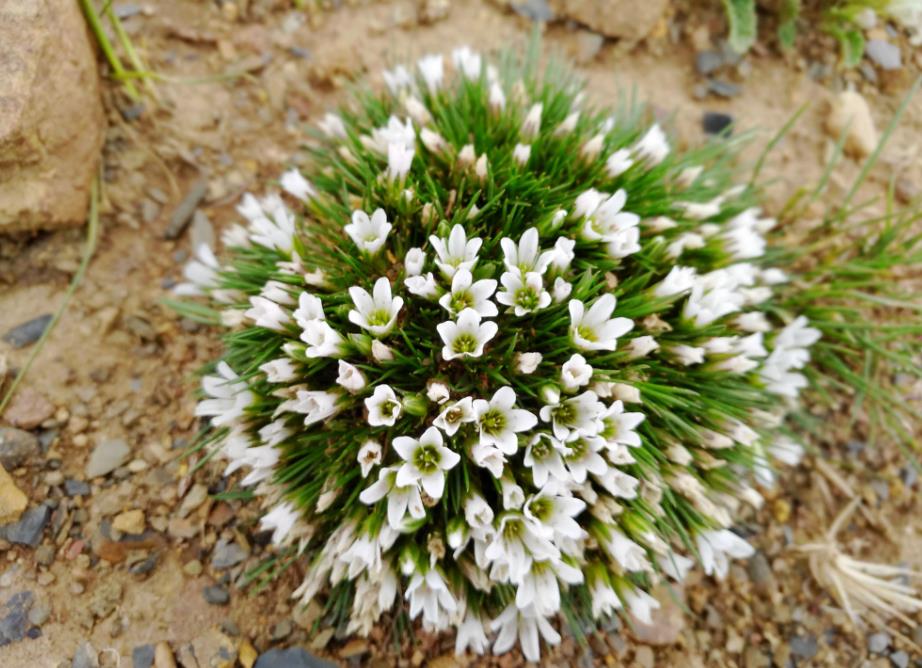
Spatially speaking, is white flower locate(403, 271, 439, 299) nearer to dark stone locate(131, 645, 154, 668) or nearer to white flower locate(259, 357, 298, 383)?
white flower locate(259, 357, 298, 383)

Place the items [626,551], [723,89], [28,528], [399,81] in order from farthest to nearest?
[723,89] < [399,81] < [28,528] < [626,551]

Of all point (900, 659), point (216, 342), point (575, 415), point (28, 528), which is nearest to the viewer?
point (575, 415)

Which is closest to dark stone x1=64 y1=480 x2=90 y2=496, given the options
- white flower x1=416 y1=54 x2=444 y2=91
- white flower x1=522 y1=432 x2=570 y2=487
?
white flower x1=522 y1=432 x2=570 y2=487

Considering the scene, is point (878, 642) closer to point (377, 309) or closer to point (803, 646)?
point (803, 646)

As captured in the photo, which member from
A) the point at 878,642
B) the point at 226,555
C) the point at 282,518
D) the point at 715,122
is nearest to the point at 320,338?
the point at 282,518

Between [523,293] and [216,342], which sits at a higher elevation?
[523,293]

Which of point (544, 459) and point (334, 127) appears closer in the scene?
point (544, 459)

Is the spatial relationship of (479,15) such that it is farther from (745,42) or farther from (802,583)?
(802,583)
